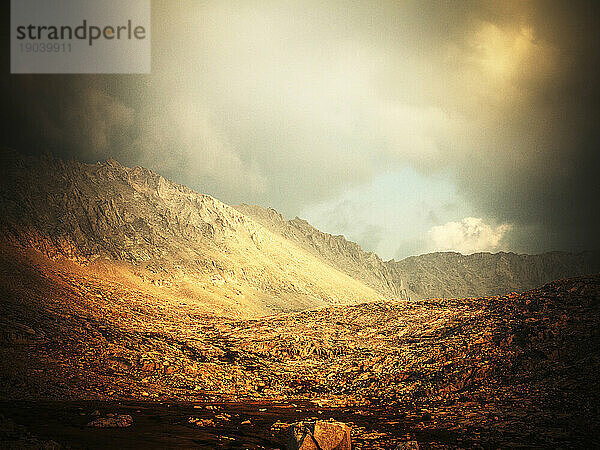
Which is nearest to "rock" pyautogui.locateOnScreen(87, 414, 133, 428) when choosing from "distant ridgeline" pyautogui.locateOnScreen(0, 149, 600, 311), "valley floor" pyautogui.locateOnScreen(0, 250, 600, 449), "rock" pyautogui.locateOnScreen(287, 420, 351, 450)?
"valley floor" pyautogui.locateOnScreen(0, 250, 600, 449)

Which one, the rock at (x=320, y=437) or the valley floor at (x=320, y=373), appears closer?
the rock at (x=320, y=437)

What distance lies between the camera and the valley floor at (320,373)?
20.7 meters

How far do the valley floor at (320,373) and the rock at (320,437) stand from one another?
291cm

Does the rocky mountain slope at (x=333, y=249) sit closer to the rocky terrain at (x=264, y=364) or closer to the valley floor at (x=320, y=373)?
the rocky terrain at (x=264, y=364)

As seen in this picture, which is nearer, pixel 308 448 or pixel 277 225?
pixel 308 448

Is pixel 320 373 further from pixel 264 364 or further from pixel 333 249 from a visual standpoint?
pixel 333 249

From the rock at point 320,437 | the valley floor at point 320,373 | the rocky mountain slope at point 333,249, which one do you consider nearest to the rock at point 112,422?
the valley floor at point 320,373

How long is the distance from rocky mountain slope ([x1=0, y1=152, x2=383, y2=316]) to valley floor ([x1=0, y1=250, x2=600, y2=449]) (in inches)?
1248

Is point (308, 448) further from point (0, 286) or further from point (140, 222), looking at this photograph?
point (140, 222)

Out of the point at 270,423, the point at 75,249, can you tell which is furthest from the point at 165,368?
the point at 75,249

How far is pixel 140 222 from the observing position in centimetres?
10950

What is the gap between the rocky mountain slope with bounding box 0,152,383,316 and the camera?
86.6 meters

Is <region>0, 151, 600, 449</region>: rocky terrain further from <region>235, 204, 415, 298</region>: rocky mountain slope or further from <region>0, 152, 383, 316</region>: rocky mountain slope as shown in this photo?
<region>235, 204, 415, 298</region>: rocky mountain slope

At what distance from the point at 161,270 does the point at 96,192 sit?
93.5 ft
